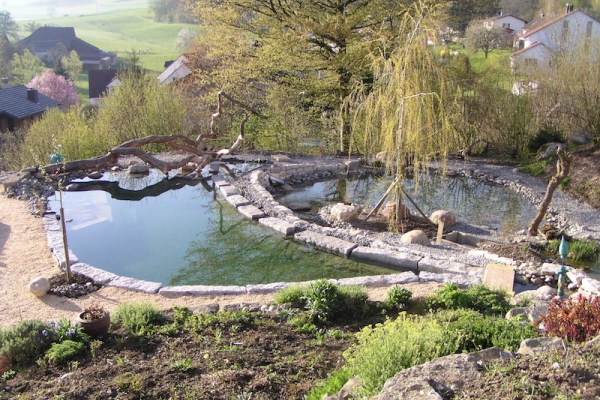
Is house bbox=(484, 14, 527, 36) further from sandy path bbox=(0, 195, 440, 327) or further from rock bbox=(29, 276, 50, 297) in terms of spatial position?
rock bbox=(29, 276, 50, 297)

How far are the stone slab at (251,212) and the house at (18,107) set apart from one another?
66.9ft

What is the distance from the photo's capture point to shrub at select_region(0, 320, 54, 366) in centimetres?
464

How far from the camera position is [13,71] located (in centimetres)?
4116

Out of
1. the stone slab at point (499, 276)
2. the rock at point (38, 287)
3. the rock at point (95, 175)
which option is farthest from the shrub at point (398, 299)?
the rock at point (95, 175)

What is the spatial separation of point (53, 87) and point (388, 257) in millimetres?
37104

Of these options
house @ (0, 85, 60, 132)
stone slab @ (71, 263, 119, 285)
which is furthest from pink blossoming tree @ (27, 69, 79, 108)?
stone slab @ (71, 263, 119, 285)

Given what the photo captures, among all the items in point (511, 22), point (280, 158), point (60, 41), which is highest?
point (60, 41)

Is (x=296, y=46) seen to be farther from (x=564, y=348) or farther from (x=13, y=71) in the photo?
(x=13, y=71)

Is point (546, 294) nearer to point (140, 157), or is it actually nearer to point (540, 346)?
point (540, 346)

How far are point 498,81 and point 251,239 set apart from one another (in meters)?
10.7

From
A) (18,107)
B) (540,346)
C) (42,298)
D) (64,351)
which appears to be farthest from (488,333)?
(18,107)

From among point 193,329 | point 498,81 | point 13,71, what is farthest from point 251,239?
point 13,71

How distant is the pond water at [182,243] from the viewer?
770cm

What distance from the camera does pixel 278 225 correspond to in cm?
928
